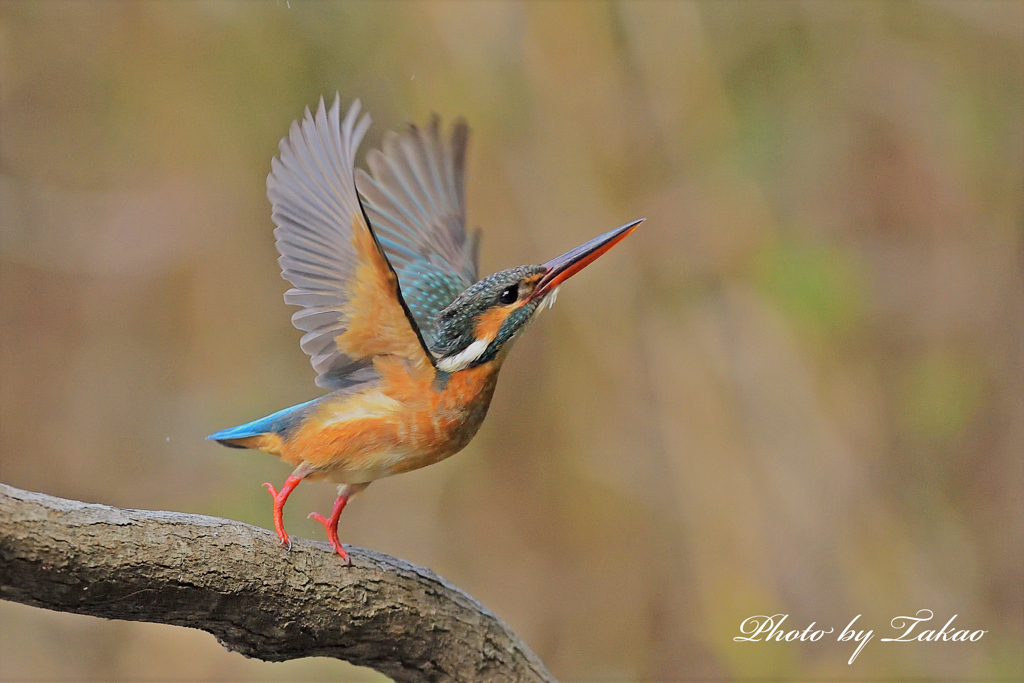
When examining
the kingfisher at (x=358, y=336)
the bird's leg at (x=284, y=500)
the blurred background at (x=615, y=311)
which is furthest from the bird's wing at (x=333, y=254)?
the blurred background at (x=615, y=311)

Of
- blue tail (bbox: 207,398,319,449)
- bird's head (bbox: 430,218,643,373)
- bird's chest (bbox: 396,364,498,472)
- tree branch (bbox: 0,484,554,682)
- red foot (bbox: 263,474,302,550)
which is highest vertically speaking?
bird's head (bbox: 430,218,643,373)

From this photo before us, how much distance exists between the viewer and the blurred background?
432 centimetres

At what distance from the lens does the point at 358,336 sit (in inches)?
82.7

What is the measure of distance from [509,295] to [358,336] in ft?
1.09

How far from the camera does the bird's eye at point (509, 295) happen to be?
214 centimetres

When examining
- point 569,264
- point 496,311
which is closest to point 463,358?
point 496,311

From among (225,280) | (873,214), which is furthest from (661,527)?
(225,280)

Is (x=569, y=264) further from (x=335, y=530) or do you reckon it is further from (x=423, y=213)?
(x=335, y=530)

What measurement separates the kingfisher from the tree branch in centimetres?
9

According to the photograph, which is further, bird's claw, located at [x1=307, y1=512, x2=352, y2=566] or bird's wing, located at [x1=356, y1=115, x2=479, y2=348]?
bird's wing, located at [x1=356, y1=115, x2=479, y2=348]

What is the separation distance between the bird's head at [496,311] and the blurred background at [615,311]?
2185mm

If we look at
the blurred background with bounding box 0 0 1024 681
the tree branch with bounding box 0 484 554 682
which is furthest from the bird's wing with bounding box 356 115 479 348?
the blurred background with bounding box 0 0 1024 681

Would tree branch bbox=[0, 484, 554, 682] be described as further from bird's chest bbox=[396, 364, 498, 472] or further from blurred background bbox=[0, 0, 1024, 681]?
blurred background bbox=[0, 0, 1024, 681]

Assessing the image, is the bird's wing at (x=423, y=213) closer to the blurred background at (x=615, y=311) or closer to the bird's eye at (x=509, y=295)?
the bird's eye at (x=509, y=295)
